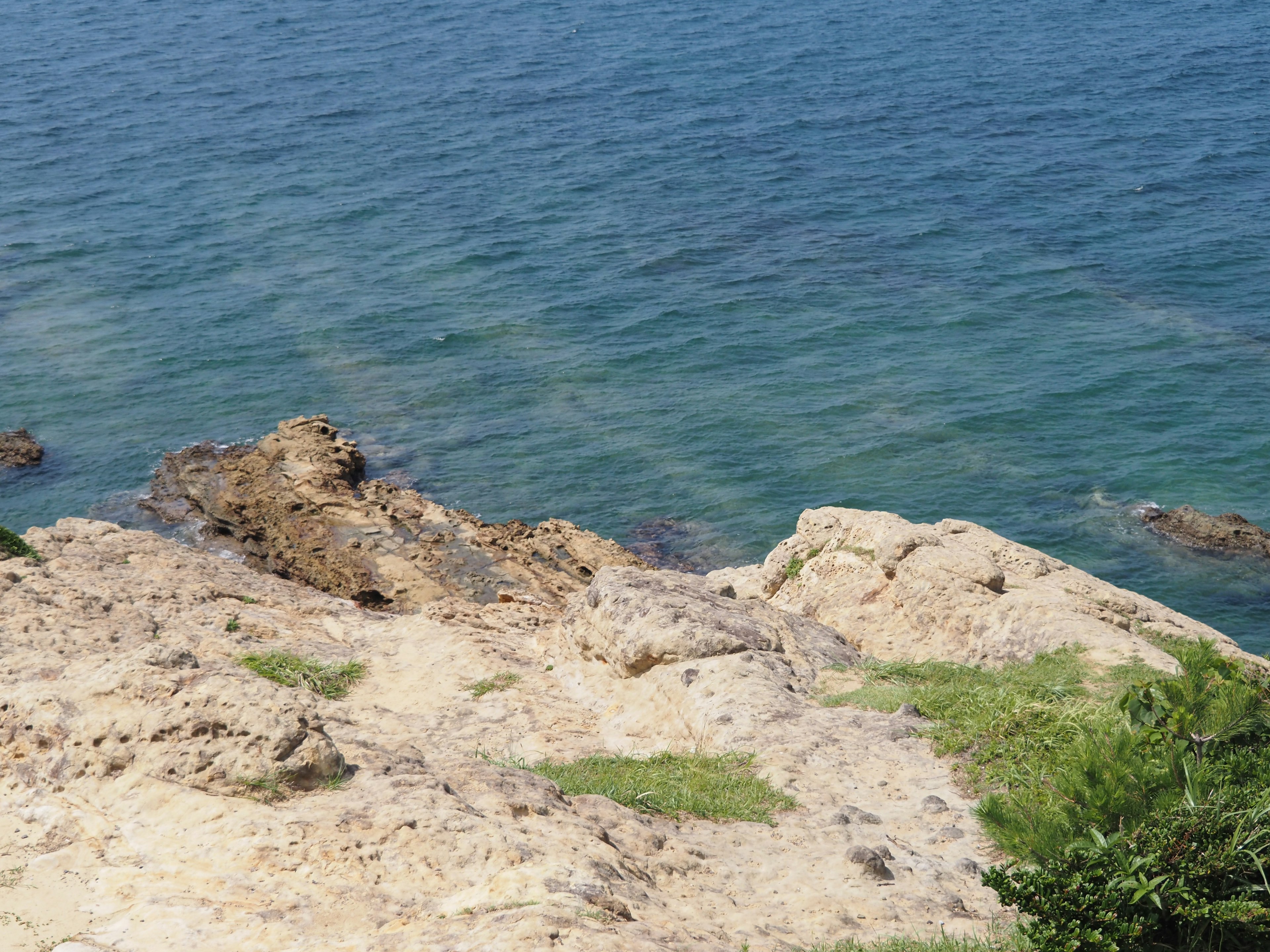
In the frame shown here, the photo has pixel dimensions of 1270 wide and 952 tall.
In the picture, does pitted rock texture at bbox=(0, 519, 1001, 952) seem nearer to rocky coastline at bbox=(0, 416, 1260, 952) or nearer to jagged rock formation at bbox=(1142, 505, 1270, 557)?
rocky coastline at bbox=(0, 416, 1260, 952)

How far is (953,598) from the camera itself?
20578mm

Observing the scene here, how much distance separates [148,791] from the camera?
10.4 metres

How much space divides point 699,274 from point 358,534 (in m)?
26.2

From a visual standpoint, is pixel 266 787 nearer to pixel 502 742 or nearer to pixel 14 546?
pixel 502 742

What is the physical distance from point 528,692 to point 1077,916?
10.2 m

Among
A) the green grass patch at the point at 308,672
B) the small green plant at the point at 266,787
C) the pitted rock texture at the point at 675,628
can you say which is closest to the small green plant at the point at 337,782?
the small green plant at the point at 266,787

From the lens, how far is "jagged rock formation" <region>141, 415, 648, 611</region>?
29.4 metres

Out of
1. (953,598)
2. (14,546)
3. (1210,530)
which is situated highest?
(14,546)

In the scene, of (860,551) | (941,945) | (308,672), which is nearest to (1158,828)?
(941,945)

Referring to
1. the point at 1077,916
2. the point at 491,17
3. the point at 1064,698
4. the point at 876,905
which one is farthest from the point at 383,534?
the point at 491,17

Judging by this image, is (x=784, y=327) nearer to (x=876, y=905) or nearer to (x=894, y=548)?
(x=894, y=548)

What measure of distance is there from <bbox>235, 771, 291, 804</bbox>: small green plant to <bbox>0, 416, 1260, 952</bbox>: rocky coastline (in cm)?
3

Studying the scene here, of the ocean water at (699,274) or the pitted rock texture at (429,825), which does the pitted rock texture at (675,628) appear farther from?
the ocean water at (699,274)

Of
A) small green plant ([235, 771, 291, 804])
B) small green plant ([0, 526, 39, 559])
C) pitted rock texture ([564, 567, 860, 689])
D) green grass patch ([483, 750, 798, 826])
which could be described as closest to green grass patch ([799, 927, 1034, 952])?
green grass patch ([483, 750, 798, 826])
